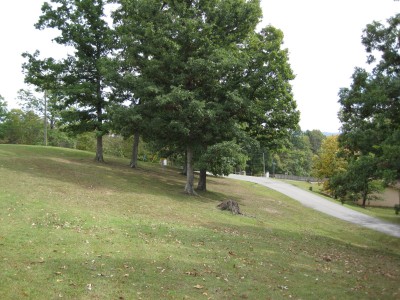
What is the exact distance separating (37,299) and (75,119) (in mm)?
24407

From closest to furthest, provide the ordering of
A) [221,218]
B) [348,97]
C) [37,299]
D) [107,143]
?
[37,299], [348,97], [221,218], [107,143]

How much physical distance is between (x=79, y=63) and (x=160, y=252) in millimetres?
22621

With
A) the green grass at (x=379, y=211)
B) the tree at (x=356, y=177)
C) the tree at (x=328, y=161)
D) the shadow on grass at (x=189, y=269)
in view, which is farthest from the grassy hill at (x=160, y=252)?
the tree at (x=328, y=161)

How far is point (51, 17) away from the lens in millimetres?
28375

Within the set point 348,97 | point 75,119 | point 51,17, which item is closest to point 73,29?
point 51,17

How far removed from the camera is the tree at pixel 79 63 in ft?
92.4

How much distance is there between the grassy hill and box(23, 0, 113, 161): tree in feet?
34.1

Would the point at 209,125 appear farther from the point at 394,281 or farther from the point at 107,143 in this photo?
the point at 107,143

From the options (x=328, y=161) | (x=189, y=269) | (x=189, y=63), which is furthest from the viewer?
(x=328, y=161)

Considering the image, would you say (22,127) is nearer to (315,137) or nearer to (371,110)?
(371,110)

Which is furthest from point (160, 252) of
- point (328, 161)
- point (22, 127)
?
point (22, 127)

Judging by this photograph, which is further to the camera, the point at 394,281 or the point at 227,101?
the point at 227,101

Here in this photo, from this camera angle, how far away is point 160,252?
31.9ft

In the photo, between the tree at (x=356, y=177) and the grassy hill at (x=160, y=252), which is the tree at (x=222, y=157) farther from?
the tree at (x=356, y=177)
